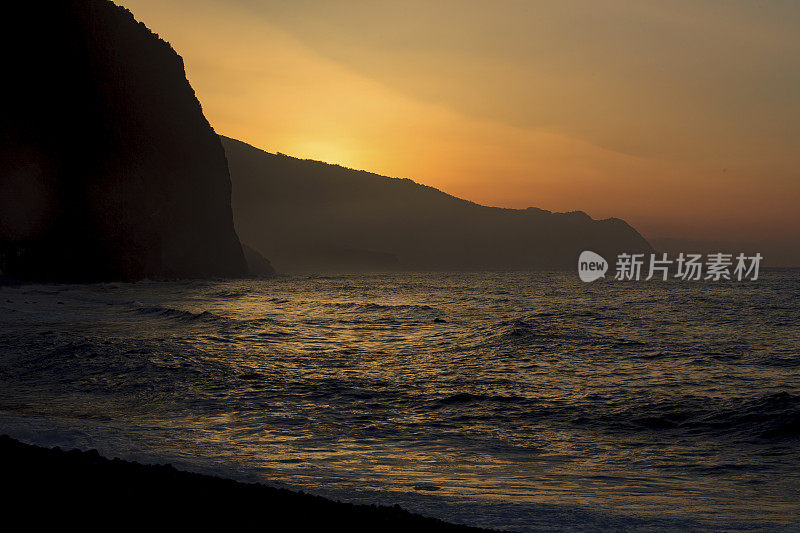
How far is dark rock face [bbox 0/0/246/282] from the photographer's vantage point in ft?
201

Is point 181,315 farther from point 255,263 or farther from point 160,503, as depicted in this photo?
point 255,263

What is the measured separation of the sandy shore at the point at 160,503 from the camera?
5.51 metres

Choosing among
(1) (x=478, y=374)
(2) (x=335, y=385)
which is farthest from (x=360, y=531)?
(1) (x=478, y=374)

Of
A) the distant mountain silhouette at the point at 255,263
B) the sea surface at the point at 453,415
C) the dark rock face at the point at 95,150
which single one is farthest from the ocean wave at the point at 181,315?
the distant mountain silhouette at the point at 255,263

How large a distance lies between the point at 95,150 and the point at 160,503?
72705 mm

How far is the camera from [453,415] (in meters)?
12.9

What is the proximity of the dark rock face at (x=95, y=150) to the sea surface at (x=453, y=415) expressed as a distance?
137ft

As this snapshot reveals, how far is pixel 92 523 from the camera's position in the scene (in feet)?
17.5

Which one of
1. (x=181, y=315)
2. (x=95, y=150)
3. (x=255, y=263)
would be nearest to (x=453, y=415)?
(x=181, y=315)

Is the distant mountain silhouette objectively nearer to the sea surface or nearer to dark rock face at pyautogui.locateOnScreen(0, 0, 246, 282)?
dark rock face at pyautogui.locateOnScreen(0, 0, 246, 282)

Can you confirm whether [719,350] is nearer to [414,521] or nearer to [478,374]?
[478,374]

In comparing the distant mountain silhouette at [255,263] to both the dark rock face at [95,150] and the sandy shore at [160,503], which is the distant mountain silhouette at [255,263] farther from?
the sandy shore at [160,503]

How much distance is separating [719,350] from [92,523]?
78.0 ft

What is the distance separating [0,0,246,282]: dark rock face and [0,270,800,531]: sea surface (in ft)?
137
